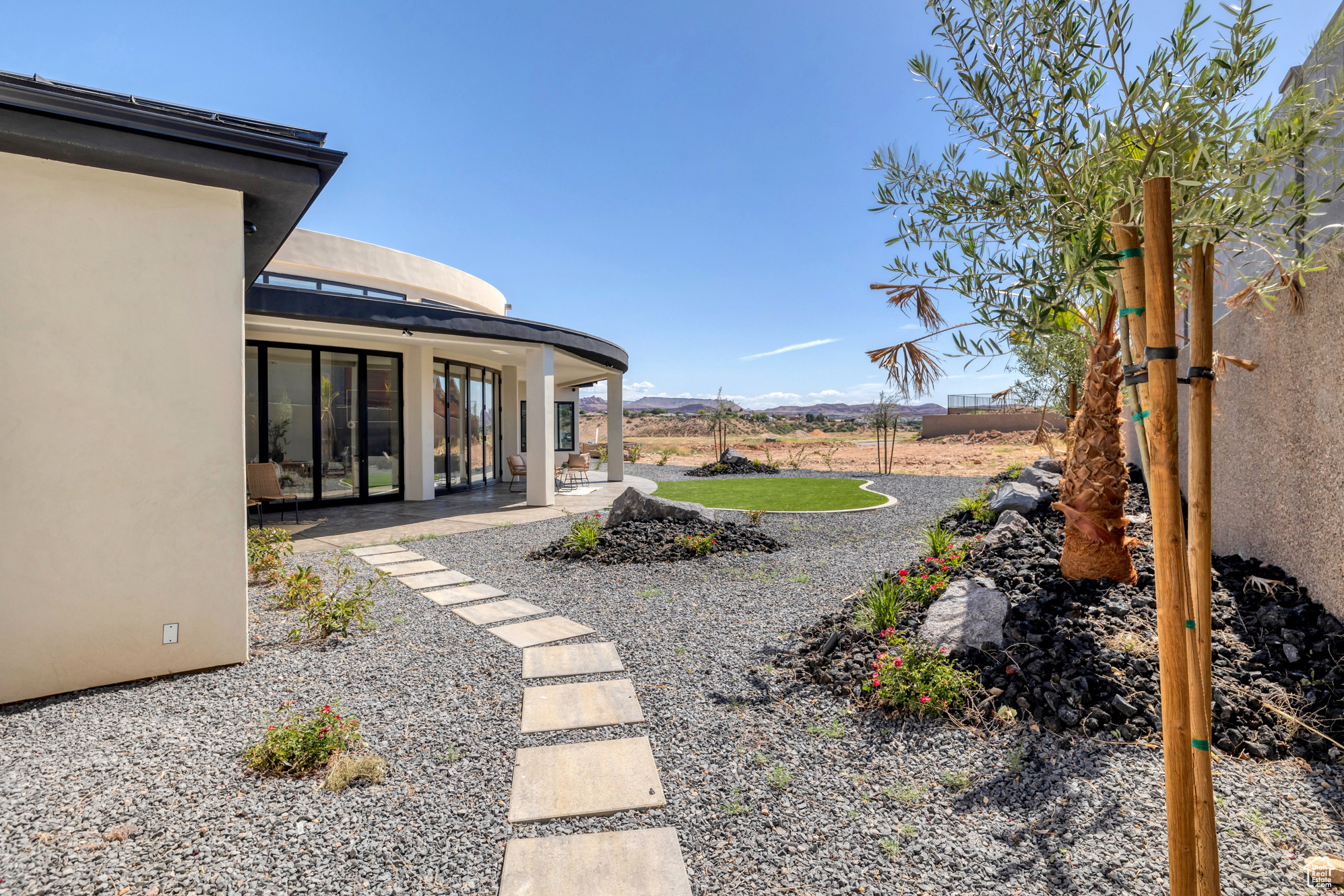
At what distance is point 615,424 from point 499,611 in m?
10.00

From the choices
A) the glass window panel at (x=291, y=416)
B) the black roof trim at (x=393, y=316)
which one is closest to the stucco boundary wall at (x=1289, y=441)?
the black roof trim at (x=393, y=316)

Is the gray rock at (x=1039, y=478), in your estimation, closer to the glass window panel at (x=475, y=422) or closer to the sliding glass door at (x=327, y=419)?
the sliding glass door at (x=327, y=419)

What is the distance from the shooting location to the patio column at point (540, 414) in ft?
32.3

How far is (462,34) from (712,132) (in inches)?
258

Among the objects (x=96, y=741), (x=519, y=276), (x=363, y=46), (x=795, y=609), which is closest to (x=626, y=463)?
(x=519, y=276)

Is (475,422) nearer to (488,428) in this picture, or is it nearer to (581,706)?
(488,428)

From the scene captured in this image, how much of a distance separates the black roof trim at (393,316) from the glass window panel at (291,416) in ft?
9.57

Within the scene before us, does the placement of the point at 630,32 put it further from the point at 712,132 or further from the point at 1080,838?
the point at 1080,838

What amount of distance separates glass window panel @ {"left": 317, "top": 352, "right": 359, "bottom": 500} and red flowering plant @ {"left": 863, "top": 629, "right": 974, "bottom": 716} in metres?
10.1

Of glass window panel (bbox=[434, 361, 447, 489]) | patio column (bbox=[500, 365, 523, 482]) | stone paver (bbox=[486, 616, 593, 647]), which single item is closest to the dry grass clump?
stone paver (bbox=[486, 616, 593, 647])

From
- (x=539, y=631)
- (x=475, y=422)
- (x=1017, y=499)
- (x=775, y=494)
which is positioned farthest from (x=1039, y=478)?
(x=475, y=422)

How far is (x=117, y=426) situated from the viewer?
326 cm

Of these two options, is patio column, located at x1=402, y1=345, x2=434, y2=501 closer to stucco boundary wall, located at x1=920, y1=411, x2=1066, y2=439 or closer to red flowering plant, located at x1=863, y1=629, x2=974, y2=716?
red flowering plant, located at x1=863, y1=629, x2=974, y2=716

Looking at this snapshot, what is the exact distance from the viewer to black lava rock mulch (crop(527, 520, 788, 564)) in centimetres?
647
